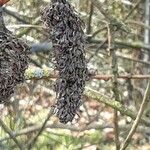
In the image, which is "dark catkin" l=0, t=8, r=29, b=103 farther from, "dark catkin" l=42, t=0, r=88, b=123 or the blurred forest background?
the blurred forest background

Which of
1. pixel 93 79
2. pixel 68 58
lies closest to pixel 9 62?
pixel 68 58

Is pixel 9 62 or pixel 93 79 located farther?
pixel 93 79

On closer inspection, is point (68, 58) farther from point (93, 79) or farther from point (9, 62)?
point (93, 79)

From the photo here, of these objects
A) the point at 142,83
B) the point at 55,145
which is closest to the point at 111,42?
the point at 55,145

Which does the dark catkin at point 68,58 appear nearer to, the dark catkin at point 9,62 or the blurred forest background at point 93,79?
the dark catkin at point 9,62

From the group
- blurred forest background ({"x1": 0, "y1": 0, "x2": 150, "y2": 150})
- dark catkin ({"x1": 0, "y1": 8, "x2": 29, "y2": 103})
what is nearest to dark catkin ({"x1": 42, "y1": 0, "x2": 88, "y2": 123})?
dark catkin ({"x1": 0, "y1": 8, "x2": 29, "y2": 103})

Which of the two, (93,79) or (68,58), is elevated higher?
(68,58)

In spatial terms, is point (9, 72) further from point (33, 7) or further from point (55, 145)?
point (55, 145)
